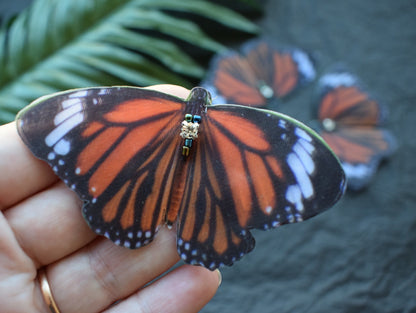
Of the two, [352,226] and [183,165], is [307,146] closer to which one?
[183,165]

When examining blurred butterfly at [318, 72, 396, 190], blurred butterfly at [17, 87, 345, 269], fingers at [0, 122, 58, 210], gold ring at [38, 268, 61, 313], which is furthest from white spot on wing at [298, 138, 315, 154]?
blurred butterfly at [318, 72, 396, 190]

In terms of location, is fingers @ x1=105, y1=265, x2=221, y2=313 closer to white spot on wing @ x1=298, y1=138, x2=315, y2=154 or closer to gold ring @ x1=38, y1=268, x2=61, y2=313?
gold ring @ x1=38, y1=268, x2=61, y2=313

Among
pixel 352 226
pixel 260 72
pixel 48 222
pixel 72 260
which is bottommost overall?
pixel 352 226

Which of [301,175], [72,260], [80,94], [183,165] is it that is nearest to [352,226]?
[301,175]

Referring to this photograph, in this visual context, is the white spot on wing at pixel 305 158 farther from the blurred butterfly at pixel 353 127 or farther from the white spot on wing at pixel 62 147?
the blurred butterfly at pixel 353 127

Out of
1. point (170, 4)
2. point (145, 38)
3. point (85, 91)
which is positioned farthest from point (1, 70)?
point (85, 91)

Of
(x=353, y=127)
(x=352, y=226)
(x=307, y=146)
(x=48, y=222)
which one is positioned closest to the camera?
(x=307, y=146)

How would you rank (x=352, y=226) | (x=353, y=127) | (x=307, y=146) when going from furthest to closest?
1. (x=353, y=127)
2. (x=352, y=226)
3. (x=307, y=146)
